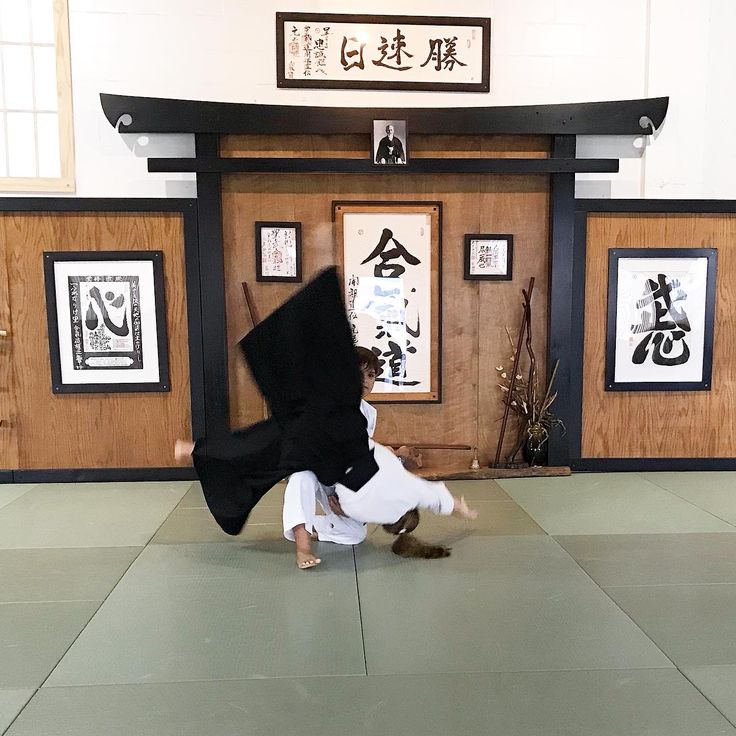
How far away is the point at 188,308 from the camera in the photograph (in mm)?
4223

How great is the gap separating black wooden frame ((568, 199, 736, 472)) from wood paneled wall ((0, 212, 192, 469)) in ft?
8.45

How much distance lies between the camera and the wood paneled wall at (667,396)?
14.3ft

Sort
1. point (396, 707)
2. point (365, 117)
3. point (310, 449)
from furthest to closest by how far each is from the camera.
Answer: point (365, 117) → point (310, 449) → point (396, 707)

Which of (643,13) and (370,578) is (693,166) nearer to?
(643,13)

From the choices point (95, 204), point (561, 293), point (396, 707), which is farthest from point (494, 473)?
point (95, 204)

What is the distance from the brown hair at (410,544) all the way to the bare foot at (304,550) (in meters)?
0.39

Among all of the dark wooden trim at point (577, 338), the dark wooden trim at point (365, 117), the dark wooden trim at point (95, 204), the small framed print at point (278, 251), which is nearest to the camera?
the dark wooden trim at point (365, 117)

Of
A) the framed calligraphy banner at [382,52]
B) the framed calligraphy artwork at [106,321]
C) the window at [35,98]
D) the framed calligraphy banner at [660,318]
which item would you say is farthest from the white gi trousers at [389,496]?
the window at [35,98]

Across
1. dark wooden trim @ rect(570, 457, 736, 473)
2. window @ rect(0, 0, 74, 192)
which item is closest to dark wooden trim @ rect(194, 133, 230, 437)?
window @ rect(0, 0, 74, 192)

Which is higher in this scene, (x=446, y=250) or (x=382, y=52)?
(x=382, y=52)

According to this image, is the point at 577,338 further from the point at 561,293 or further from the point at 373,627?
the point at 373,627

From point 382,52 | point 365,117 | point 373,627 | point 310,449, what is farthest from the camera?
point 382,52

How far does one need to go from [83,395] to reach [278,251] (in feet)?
5.33

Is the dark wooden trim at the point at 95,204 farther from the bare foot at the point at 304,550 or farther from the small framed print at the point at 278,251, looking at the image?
the bare foot at the point at 304,550
